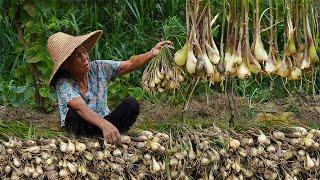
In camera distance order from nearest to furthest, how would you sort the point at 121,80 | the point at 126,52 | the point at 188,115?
the point at 188,115 → the point at 121,80 → the point at 126,52

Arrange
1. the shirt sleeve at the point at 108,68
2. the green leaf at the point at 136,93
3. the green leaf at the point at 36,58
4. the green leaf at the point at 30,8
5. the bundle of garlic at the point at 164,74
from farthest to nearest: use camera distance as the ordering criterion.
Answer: the green leaf at the point at 136,93 → the green leaf at the point at 36,58 → the green leaf at the point at 30,8 → the bundle of garlic at the point at 164,74 → the shirt sleeve at the point at 108,68

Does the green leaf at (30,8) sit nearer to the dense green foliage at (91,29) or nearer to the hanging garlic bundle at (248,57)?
the dense green foliage at (91,29)

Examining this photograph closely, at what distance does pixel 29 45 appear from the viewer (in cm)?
419

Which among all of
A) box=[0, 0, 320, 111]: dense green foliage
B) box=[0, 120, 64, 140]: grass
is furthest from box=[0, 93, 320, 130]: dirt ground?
box=[0, 120, 64, 140]: grass

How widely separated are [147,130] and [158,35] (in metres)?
2.27

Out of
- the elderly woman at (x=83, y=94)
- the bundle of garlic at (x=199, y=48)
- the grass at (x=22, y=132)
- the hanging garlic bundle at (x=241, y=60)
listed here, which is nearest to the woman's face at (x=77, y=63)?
the elderly woman at (x=83, y=94)

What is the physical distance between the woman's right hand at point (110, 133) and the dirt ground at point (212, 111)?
0.42 m

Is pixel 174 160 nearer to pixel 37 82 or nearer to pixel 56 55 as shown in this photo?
pixel 56 55

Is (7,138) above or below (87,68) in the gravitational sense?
below

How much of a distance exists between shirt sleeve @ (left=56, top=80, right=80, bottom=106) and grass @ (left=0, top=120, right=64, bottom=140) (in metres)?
0.16

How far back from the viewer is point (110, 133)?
3.01 m

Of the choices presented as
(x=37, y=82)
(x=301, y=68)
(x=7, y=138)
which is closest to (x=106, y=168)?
(x=7, y=138)

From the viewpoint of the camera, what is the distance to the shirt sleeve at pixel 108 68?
11.4 ft

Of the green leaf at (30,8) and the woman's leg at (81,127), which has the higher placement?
the green leaf at (30,8)
